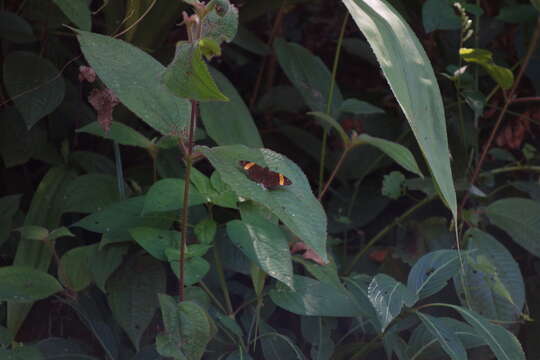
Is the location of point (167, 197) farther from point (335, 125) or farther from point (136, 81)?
point (335, 125)

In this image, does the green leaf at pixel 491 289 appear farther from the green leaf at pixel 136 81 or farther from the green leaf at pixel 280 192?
the green leaf at pixel 136 81

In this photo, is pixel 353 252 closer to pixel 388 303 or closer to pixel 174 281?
pixel 174 281

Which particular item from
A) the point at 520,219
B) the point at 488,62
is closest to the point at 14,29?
the point at 488,62

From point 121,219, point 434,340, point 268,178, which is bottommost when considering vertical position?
point 434,340

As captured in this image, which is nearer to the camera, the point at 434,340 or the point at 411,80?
the point at 411,80

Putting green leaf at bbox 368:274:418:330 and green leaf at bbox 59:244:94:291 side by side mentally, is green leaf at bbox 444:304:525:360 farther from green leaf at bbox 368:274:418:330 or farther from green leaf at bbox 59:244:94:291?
green leaf at bbox 59:244:94:291
